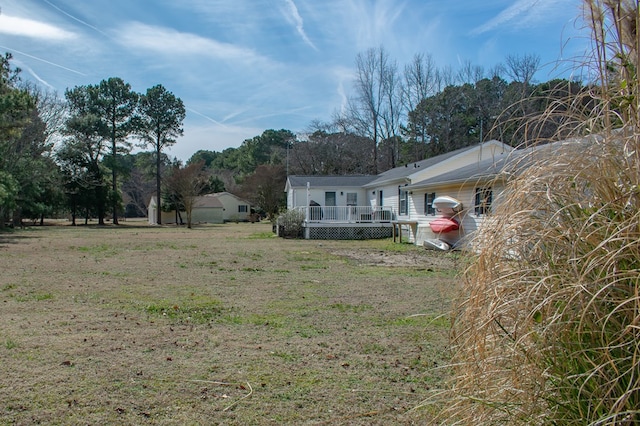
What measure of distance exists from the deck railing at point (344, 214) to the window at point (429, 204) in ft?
14.1

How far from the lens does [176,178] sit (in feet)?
122

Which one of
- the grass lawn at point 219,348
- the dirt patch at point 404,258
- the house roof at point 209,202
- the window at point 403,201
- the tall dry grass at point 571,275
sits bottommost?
the grass lawn at point 219,348

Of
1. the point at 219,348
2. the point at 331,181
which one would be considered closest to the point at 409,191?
the point at 331,181

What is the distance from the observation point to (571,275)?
6.16ft

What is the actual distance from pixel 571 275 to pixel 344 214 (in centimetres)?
2123

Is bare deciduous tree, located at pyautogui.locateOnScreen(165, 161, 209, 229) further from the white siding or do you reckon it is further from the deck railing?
the deck railing

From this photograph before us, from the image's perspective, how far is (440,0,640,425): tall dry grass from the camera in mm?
1764

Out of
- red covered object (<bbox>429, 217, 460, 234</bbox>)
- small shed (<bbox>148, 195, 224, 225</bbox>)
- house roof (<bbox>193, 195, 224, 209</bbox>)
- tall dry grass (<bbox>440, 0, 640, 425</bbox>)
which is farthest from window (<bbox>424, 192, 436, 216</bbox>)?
house roof (<bbox>193, 195, 224, 209</bbox>)

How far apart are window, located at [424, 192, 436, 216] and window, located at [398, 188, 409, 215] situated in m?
2.24

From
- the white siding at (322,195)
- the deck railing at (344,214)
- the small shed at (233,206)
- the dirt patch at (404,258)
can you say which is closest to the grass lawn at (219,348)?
the dirt patch at (404,258)

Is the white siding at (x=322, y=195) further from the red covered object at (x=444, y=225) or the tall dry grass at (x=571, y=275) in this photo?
the tall dry grass at (x=571, y=275)

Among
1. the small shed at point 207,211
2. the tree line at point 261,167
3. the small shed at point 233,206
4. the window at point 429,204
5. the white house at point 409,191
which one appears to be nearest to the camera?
the white house at point 409,191

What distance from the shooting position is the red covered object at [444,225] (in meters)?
15.9

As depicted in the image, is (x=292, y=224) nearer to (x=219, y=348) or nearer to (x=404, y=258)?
(x=404, y=258)
